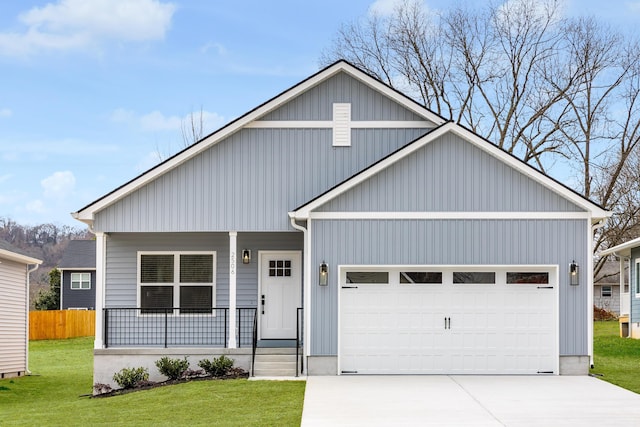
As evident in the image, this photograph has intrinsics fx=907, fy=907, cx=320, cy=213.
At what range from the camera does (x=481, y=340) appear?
19.0 meters

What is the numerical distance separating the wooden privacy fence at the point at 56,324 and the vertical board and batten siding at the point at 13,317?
663 inches

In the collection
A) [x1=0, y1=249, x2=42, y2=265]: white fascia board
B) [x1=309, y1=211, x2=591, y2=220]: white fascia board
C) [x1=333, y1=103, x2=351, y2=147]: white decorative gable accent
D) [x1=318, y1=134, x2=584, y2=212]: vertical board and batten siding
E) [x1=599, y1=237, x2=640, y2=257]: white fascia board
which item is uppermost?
[x1=333, y1=103, x2=351, y2=147]: white decorative gable accent

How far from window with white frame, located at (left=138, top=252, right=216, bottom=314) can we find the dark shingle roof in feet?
103

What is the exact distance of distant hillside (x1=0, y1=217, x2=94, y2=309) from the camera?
65031 millimetres

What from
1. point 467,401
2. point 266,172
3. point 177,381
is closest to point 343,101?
point 266,172

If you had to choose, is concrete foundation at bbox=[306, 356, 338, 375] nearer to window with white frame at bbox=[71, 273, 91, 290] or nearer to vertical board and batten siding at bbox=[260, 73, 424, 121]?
vertical board and batten siding at bbox=[260, 73, 424, 121]

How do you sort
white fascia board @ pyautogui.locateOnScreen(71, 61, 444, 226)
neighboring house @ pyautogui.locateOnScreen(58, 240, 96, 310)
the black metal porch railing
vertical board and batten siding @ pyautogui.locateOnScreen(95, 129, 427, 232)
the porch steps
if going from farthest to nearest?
neighboring house @ pyautogui.locateOnScreen(58, 240, 96, 310)
the black metal porch railing
vertical board and batten siding @ pyautogui.locateOnScreen(95, 129, 427, 232)
white fascia board @ pyautogui.locateOnScreen(71, 61, 444, 226)
the porch steps

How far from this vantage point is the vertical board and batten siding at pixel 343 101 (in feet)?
67.4

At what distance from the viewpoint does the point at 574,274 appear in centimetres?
1869

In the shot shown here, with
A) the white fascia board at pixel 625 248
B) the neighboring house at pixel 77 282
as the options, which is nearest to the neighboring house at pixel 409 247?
the white fascia board at pixel 625 248

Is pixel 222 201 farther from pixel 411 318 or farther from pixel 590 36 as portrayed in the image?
pixel 590 36

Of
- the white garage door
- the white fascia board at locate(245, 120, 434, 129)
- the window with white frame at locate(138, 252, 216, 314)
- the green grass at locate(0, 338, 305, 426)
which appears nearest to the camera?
the green grass at locate(0, 338, 305, 426)

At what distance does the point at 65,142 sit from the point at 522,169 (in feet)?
101

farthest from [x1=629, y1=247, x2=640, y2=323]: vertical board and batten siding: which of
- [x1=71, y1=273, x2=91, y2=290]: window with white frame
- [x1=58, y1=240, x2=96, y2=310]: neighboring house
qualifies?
[x1=71, y1=273, x2=91, y2=290]: window with white frame
